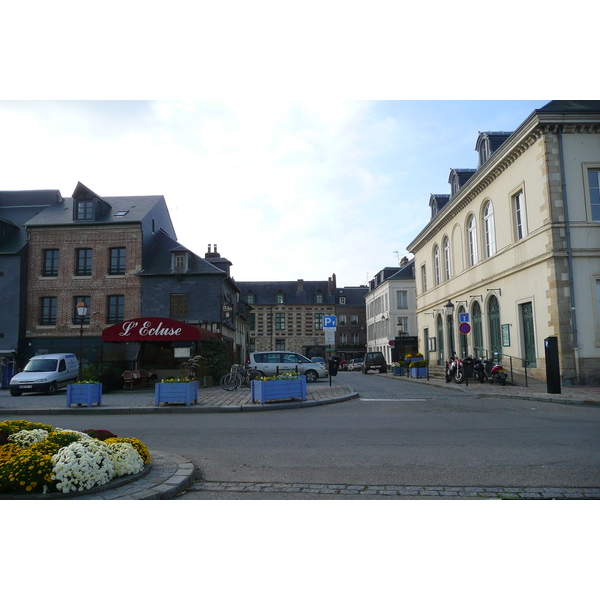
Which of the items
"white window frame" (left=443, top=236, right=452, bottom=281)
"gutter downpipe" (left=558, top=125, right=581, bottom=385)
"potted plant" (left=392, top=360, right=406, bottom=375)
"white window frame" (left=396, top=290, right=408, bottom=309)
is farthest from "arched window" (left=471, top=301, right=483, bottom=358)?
"white window frame" (left=396, top=290, right=408, bottom=309)

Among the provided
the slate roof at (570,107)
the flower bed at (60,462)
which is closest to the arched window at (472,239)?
the slate roof at (570,107)

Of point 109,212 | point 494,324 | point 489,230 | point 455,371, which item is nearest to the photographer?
point 455,371

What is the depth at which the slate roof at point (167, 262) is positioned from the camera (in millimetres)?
29281

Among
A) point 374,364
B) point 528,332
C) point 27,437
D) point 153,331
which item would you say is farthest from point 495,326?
point 27,437

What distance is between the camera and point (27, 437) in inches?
219

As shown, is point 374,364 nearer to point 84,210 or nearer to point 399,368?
point 399,368

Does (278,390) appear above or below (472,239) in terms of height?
below

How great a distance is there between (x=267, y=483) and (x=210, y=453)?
195 centimetres

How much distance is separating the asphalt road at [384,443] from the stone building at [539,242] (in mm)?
5713

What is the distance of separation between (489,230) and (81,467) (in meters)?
22.7

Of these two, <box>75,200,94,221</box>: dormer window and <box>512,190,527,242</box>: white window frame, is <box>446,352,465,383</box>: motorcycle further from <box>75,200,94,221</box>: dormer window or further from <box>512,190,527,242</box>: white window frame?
<box>75,200,94,221</box>: dormer window

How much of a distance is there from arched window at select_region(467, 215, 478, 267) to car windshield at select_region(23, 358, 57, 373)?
20222 millimetres

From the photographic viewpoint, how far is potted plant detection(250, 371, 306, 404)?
13.4 m

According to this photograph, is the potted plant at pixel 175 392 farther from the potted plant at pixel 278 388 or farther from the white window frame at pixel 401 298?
the white window frame at pixel 401 298
